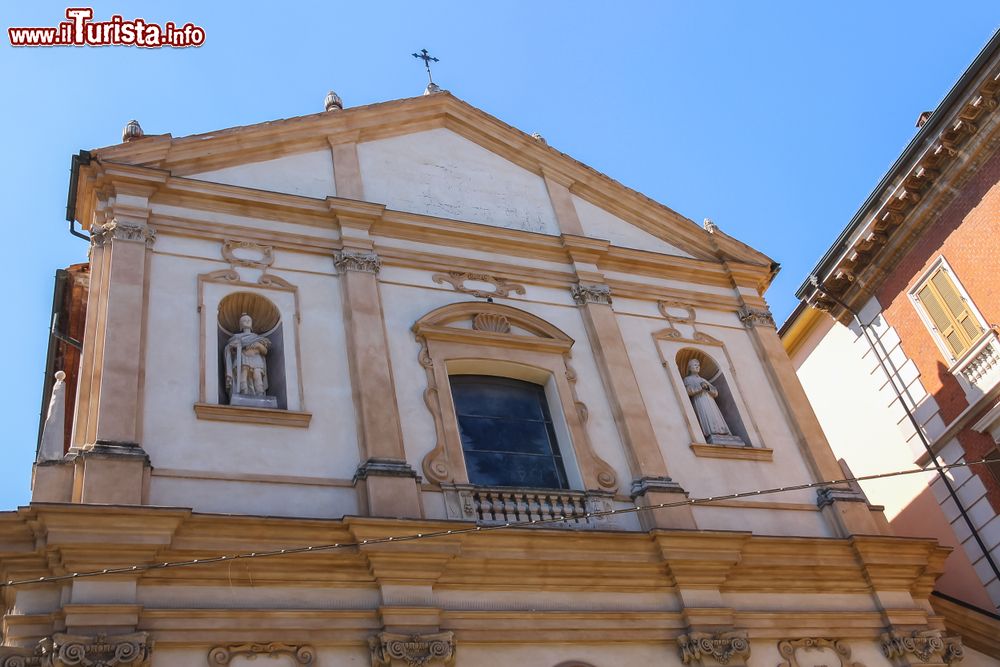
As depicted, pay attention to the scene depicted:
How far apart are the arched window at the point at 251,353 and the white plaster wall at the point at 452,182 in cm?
285

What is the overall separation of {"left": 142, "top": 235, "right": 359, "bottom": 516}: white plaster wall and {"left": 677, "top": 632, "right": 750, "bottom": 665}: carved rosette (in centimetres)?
377

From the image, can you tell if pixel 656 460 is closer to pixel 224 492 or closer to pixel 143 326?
pixel 224 492

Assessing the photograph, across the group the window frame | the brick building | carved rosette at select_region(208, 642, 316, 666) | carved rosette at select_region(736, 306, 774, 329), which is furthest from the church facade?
the window frame

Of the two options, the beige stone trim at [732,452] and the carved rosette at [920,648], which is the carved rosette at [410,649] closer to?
the beige stone trim at [732,452]

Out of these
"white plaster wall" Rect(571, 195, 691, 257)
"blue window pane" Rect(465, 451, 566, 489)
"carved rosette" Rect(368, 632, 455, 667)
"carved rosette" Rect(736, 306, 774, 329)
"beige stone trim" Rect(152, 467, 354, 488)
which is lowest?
"carved rosette" Rect(368, 632, 455, 667)

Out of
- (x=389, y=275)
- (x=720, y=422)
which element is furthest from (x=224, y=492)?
(x=720, y=422)

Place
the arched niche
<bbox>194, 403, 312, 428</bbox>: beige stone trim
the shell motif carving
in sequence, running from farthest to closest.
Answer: the arched niche → the shell motif carving → <bbox>194, 403, 312, 428</bbox>: beige stone trim

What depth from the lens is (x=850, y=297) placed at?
57.5ft

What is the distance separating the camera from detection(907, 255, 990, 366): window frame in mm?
14766

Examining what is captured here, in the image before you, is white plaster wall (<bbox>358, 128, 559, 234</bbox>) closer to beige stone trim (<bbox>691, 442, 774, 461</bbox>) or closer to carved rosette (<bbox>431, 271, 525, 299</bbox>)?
carved rosette (<bbox>431, 271, 525, 299</bbox>)

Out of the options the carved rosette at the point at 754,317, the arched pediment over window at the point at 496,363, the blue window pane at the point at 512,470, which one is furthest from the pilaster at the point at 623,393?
the carved rosette at the point at 754,317

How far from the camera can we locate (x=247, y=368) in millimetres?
11391

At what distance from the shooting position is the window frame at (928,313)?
48.4ft

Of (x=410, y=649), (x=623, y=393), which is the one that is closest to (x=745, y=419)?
(x=623, y=393)
